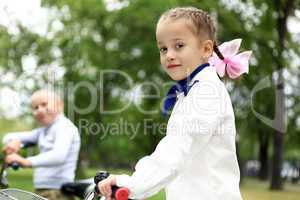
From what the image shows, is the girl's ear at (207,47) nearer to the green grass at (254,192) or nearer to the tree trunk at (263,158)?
the green grass at (254,192)

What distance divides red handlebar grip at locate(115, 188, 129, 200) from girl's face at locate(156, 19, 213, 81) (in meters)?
0.59

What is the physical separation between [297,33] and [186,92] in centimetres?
2005

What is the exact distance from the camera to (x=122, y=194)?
5.85 feet

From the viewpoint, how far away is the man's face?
4258mm

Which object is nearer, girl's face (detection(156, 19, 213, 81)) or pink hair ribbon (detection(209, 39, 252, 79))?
girl's face (detection(156, 19, 213, 81))

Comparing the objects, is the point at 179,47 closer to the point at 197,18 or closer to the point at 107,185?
the point at 197,18

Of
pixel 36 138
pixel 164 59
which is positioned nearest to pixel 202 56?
pixel 164 59

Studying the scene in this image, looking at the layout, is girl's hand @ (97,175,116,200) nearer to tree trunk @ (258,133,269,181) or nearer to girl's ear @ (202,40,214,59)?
girl's ear @ (202,40,214,59)

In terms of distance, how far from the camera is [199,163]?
6.81 feet

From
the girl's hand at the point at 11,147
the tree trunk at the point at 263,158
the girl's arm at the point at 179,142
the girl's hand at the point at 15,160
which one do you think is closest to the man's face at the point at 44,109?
the girl's hand at the point at 11,147

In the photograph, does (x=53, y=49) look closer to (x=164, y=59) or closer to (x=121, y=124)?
(x=121, y=124)

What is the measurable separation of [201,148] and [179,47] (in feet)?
1.37

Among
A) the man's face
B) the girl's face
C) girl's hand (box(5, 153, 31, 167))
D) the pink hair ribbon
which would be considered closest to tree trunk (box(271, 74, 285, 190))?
the man's face

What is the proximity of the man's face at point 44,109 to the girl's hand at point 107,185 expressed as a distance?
249cm
